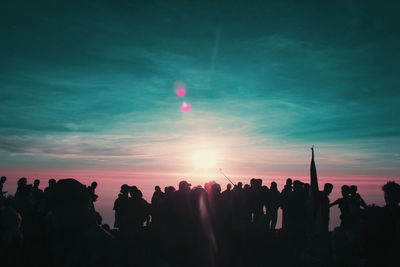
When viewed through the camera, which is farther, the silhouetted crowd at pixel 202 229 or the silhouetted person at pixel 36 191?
the silhouetted person at pixel 36 191

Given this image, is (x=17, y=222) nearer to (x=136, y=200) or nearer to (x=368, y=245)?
(x=136, y=200)

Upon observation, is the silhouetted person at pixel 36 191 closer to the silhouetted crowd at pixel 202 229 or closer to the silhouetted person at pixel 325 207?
the silhouetted crowd at pixel 202 229

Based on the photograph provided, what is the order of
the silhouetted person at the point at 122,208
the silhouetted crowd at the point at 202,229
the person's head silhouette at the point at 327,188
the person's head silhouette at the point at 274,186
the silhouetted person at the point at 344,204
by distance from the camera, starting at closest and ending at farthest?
the silhouetted crowd at the point at 202,229 < the silhouetted person at the point at 344,204 < the silhouetted person at the point at 122,208 < the person's head silhouette at the point at 327,188 < the person's head silhouette at the point at 274,186

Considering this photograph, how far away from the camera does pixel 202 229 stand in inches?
340

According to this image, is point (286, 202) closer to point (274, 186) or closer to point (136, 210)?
point (274, 186)

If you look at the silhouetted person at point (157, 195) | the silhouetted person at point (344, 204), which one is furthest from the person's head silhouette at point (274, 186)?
the silhouetted person at point (157, 195)

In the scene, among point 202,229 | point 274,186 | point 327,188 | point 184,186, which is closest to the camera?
point 202,229

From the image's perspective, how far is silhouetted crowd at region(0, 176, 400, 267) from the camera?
301 inches

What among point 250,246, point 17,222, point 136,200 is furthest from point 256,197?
point 17,222

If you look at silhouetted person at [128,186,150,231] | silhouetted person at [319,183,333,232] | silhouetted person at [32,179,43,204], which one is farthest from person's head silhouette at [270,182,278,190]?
silhouetted person at [32,179,43,204]

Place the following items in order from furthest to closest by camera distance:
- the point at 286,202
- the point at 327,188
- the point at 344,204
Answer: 1. the point at 286,202
2. the point at 327,188
3. the point at 344,204

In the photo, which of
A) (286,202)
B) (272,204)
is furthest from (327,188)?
(272,204)

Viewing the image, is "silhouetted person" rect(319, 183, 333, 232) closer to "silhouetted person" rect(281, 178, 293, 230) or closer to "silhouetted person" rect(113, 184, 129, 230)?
"silhouetted person" rect(281, 178, 293, 230)

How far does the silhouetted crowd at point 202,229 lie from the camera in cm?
765
